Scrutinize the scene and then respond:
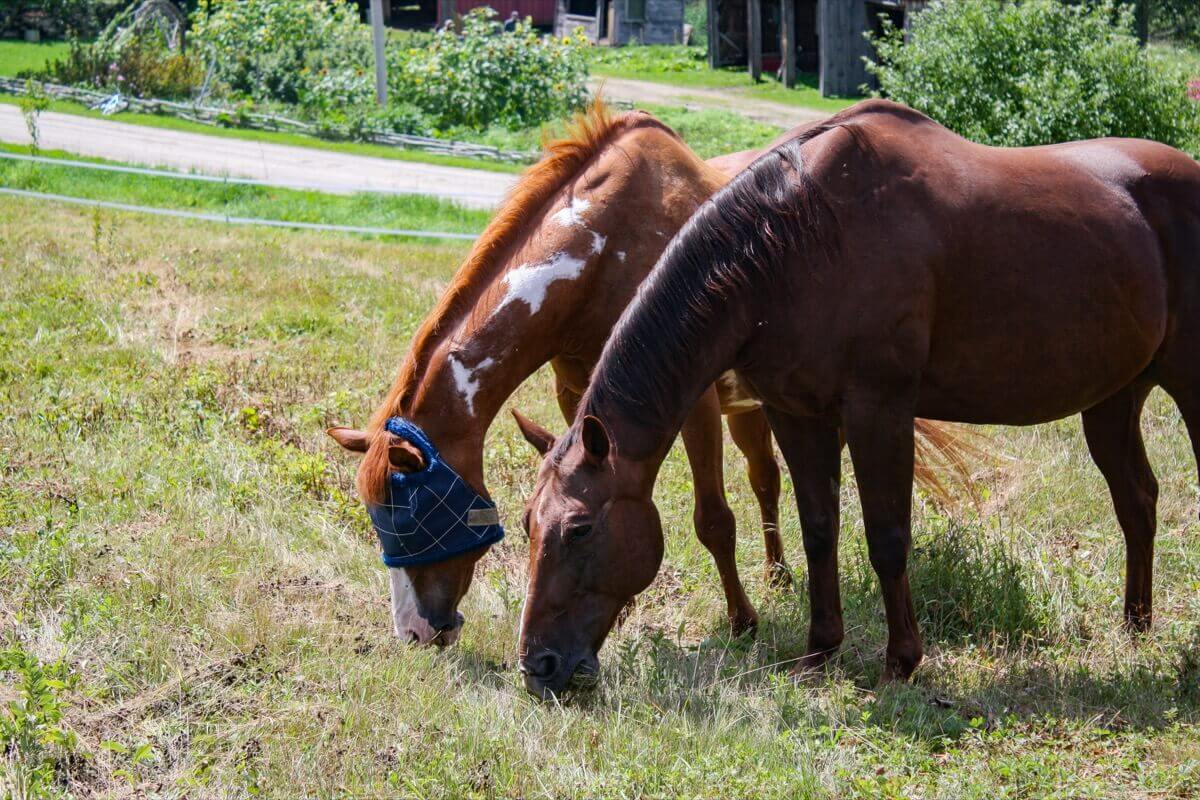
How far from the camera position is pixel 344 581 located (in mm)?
5207

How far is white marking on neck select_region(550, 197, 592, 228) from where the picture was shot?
4824 mm

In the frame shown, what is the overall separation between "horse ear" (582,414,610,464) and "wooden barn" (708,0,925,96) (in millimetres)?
17397

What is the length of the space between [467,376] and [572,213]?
80 centimetres

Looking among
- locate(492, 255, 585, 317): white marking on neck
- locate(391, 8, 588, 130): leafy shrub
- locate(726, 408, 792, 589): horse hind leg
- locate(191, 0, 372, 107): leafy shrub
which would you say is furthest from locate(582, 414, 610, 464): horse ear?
locate(191, 0, 372, 107): leafy shrub

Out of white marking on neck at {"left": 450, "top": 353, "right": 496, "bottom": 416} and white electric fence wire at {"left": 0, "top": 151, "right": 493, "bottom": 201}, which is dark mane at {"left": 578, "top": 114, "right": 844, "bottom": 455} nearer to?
white marking on neck at {"left": 450, "top": 353, "right": 496, "bottom": 416}

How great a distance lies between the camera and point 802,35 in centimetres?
2788

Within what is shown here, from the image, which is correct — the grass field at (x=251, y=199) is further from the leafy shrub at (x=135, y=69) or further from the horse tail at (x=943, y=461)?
the horse tail at (x=943, y=461)

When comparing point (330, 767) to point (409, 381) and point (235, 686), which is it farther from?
point (409, 381)

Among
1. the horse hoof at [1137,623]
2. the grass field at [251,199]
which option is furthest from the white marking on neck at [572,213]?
the grass field at [251,199]

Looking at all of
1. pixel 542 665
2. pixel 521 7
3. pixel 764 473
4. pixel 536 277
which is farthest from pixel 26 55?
pixel 542 665

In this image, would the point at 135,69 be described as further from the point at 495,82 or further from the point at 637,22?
the point at 637,22

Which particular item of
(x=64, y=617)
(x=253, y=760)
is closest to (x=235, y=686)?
(x=253, y=760)

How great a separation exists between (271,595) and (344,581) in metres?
0.33

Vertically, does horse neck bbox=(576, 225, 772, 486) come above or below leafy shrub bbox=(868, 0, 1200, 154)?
below
